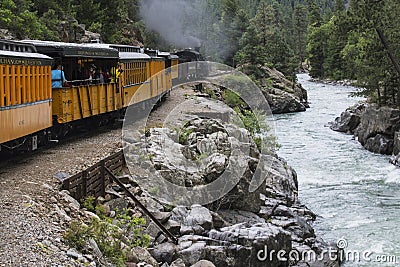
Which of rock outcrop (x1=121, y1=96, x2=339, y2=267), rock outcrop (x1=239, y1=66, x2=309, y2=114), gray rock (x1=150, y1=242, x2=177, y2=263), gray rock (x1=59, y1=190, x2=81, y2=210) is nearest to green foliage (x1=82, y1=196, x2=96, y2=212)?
gray rock (x1=59, y1=190, x2=81, y2=210)

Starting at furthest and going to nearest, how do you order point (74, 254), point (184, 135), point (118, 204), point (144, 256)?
point (184, 135)
point (118, 204)
point (144, 256)
point (74, 254)

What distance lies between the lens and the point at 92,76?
63.2ft

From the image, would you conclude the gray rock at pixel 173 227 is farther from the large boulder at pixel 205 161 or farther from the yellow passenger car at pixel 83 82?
the yellow passenger car at pixel 83 82

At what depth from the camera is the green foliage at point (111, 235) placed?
31.4 ft

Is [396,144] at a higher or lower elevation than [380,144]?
higher

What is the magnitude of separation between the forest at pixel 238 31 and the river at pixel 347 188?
5.35m

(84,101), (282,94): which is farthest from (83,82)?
(282,94)

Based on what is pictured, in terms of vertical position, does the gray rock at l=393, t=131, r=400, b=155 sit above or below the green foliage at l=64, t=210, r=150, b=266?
below

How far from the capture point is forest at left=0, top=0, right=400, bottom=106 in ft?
105

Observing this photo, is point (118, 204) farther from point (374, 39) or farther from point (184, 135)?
point (374, 39)

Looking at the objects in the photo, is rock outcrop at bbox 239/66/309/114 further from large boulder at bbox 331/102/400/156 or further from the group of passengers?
the group of passengers

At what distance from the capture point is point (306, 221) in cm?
1795

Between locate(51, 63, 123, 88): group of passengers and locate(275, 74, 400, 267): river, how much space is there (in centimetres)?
900

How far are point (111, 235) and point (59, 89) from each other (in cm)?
698
